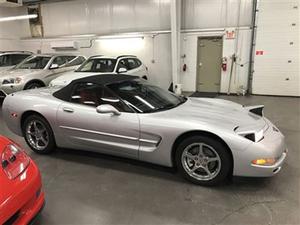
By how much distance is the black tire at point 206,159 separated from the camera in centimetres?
256

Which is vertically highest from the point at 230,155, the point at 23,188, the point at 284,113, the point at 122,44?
the point at 122,44

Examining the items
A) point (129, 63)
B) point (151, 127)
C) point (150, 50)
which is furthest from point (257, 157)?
point (150, 50)

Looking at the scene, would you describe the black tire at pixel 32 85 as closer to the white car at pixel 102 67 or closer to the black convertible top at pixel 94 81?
the white car at pixel 102 67

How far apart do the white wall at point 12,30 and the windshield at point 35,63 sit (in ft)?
15.8

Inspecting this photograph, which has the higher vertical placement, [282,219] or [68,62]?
[68,62]

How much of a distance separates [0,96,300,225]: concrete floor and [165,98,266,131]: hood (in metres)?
0.66

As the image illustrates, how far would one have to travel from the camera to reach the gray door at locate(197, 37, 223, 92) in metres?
9.12

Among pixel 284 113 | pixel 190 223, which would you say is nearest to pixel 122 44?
pixel 284 113

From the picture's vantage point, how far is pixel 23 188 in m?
1.77

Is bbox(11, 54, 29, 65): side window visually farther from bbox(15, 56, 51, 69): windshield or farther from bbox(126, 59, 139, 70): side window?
bbox(126, 59, 139, 70): side window

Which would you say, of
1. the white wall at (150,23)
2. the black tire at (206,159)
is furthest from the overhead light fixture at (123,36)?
the black tire at (206,159)

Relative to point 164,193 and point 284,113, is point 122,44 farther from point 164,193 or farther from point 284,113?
point 164,193

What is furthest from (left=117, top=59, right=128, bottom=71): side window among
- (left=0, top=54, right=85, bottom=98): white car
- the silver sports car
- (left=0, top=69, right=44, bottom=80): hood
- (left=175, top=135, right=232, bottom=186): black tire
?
(left=175, top=135, right=232, bottom=186): black tire

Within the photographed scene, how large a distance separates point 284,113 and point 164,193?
4.70m
